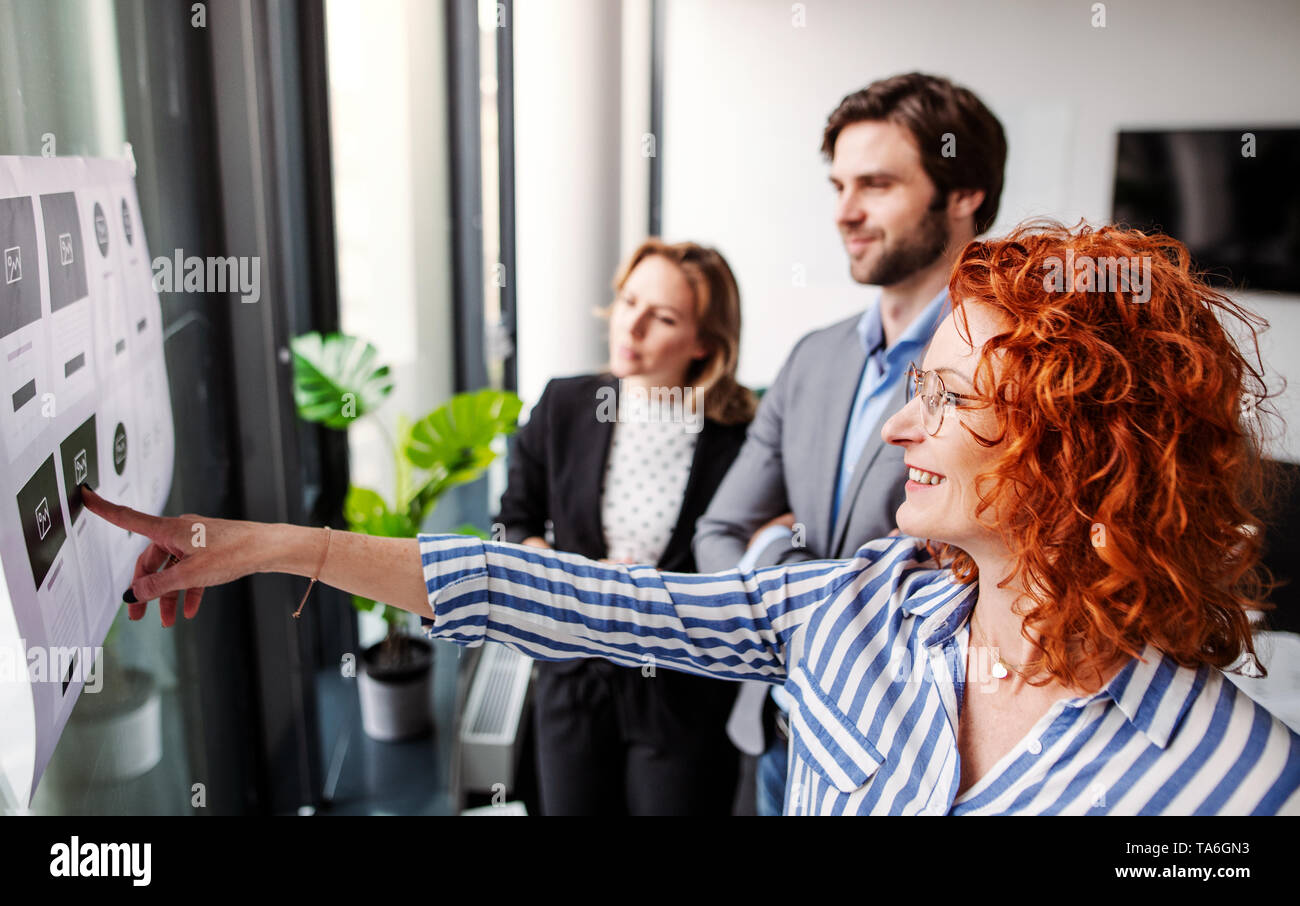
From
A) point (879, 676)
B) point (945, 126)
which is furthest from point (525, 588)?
point (945, 126)

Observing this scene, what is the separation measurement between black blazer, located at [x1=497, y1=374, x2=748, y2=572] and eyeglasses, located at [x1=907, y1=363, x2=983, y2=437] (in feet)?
2.47

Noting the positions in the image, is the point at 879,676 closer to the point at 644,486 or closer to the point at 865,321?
the point at 865,321

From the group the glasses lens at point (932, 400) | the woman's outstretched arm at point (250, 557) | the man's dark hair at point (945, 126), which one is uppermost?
the man's dark hair at point (945, 126)

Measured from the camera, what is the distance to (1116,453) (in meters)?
0.78

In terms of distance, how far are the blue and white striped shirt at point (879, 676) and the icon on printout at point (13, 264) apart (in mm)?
438

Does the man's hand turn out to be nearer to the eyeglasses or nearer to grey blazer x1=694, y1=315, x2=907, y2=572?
grey blazer x1=694, y1=315, x2=907, y2=572

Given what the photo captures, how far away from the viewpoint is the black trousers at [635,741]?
160cm

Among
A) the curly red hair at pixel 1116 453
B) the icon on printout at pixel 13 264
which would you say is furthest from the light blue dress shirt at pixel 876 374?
the icon on printout at pixel 13 264

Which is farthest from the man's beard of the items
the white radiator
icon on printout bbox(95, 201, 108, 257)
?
the white radiator

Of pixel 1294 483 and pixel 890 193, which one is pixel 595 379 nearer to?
pixel 890 193

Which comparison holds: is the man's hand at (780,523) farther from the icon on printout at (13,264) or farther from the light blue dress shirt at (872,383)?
the icon on printout at (13,264)

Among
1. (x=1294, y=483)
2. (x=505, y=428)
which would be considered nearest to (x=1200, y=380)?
(x=1294, y=483)

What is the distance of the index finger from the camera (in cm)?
85
